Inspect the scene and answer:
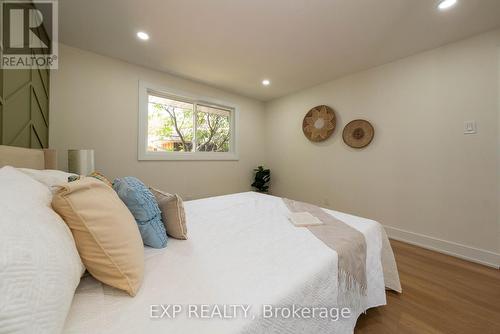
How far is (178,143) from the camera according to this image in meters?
3.17

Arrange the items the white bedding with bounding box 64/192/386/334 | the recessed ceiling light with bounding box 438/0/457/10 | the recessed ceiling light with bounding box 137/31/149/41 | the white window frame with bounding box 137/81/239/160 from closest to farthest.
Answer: the white bedding with bounding box 64/192/386/334 → the recessed ceiling light with bounding box 438/0/457/10 → the recessed ceiling light with bounding box 137/31/149/41 → the white window frame with bounding box 137/81/239/160

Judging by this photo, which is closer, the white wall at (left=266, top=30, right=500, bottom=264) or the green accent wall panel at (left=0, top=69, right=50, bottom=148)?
the green accent wall panel at (left=0, top=69, right=50, bottom=148)

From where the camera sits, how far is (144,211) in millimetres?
940

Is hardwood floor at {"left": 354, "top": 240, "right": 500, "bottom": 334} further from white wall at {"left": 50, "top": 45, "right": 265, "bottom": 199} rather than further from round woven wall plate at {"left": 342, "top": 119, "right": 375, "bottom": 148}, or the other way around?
white wall at {"left": 50, "top": 45, "right": 265, "bottom": 199}

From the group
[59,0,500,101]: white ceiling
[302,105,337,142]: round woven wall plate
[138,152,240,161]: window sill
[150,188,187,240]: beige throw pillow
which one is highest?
[59,0,500,101]: white ceiling

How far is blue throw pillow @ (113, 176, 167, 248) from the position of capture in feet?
3.06

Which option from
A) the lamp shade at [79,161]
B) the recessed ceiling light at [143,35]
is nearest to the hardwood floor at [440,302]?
the lamp shade at [79,161]

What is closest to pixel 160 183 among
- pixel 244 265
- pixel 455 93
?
pixel 244 265

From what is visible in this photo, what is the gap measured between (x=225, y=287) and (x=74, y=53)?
310cm

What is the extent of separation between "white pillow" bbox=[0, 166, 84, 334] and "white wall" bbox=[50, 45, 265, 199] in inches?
85.5

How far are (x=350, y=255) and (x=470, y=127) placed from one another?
224 cm

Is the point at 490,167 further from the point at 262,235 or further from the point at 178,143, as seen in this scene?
the point at 178,143

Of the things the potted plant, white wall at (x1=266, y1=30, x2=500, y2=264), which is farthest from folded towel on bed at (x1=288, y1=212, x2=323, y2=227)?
the potted plant

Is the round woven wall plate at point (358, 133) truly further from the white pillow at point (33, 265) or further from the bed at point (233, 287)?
the white pillow at point (33, 265)
